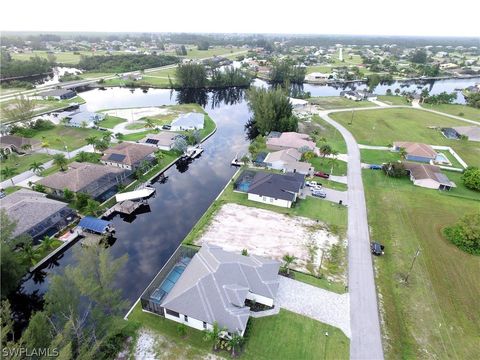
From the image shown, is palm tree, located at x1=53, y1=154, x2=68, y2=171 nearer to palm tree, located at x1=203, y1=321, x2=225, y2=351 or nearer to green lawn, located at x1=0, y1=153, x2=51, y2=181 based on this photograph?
green lawn, located at x1=0, y1=153, x2=51, y2=181

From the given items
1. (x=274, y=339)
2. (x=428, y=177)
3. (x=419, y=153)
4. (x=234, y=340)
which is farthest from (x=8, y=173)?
(x=419, y=153)

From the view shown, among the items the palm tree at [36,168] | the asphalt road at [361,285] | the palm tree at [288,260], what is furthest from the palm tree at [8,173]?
the asphalt road at [361,285]

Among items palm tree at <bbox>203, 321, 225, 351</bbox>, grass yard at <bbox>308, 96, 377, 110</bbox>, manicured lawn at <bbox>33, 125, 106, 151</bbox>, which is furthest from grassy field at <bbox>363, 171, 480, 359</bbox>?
manicured lawn at <bbox>33, 125, 106, 151</bbox>

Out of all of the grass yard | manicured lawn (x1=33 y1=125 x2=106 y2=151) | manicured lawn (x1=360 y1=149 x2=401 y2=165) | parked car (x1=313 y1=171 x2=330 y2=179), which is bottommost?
manicured lawn (x1=360 y1=149 x2=401 y2=165)

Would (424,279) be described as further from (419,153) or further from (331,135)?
(331,135)

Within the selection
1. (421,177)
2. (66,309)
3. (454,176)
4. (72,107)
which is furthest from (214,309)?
(72,107)

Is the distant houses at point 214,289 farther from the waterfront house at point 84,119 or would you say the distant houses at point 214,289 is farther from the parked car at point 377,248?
the waterfront house at point 84,119
